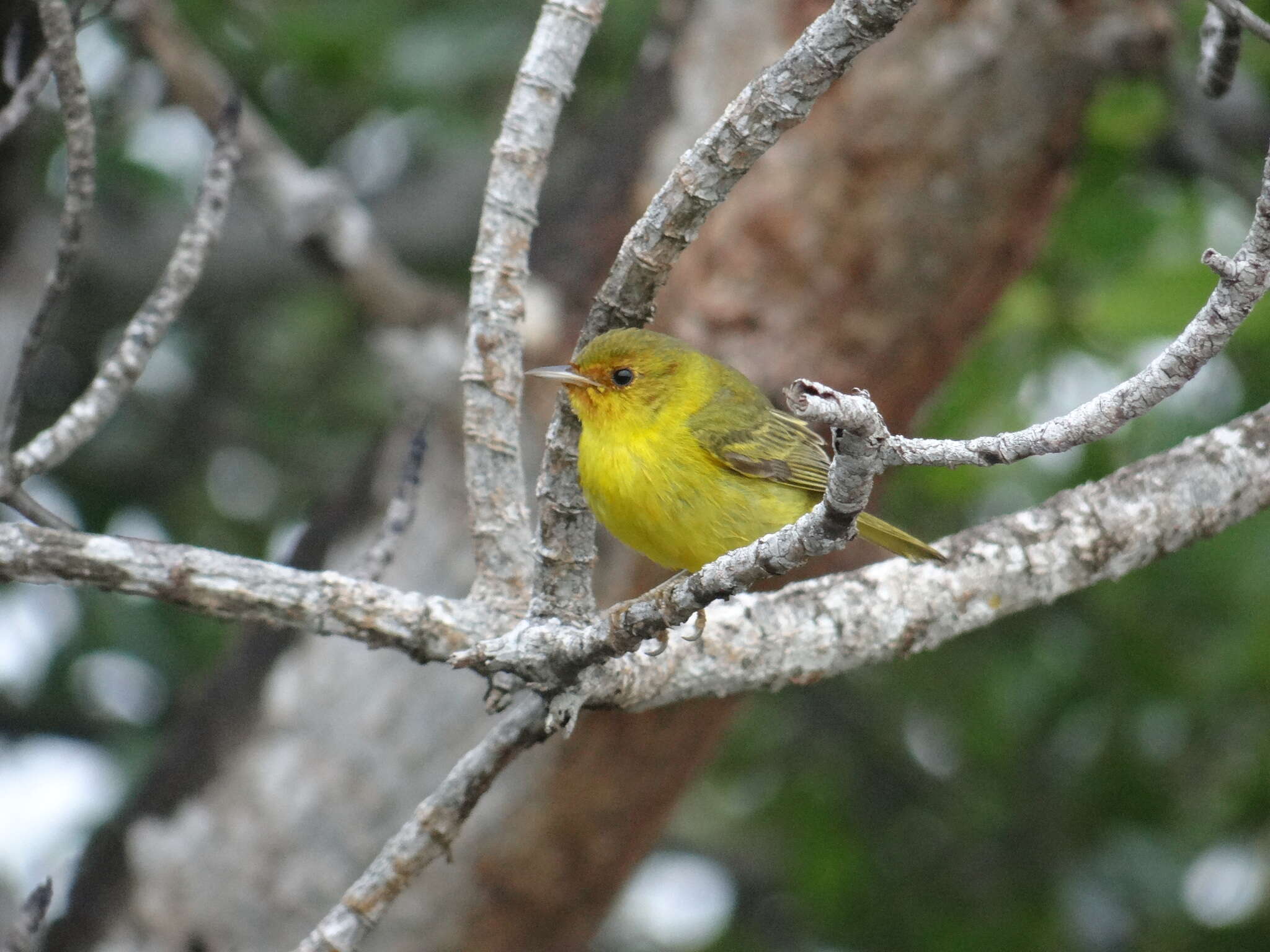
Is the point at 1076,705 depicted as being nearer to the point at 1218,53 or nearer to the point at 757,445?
the point at 757,445

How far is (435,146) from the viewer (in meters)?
5.24

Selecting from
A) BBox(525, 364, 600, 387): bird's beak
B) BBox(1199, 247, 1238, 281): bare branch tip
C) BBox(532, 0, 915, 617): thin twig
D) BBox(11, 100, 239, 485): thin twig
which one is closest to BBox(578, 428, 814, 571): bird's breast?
BBox(525, 364, 600, 387): bird's beak

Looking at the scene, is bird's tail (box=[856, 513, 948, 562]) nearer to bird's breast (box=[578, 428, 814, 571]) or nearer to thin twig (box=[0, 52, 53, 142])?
bird's breast (box=[578, 428, 814, 571])

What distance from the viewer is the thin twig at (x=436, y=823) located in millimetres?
2361

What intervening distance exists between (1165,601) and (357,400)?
3.44m

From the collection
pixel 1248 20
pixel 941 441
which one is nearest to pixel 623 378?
pixel 1248 20

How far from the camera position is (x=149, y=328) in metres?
2.49

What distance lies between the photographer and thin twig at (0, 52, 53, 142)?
102 inches

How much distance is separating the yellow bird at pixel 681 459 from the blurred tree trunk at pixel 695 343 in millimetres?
807

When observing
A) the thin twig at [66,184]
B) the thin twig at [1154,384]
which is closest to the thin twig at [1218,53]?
the thin twig at [1154,384]

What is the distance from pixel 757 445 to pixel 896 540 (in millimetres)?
412

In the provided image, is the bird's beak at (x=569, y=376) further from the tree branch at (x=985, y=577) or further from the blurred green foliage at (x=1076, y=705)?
the blurred green foliage at (x=1076, y=705)

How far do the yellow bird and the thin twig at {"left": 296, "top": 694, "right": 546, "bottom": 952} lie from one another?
2.37 feet

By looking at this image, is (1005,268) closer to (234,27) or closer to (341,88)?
Result: (341,88)
